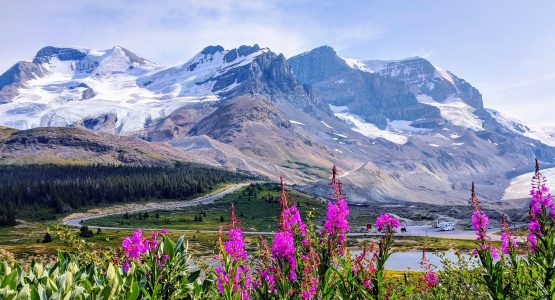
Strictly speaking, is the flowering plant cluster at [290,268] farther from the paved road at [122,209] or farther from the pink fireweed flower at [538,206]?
the paved road at [122,209]

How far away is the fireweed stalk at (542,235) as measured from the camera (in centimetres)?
856

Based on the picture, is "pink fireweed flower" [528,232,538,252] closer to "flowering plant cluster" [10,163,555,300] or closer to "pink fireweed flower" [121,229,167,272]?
"flowering plant cluster" [10,163,555,300]

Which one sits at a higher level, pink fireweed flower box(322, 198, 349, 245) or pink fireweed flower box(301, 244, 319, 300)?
pink fireweed flower box(322, 198, 349, 245)

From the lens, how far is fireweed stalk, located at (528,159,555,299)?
28.1 ft

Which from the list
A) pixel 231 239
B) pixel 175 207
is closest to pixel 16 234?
pixel 175 207

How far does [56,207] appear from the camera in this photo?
167750 mm

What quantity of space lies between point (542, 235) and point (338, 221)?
13.6 ft

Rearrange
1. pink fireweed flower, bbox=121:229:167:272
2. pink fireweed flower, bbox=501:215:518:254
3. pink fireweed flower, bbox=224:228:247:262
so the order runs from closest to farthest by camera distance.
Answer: pink fireweed flower, bbox=224:228:247:262
pink fireweed flower, bbox=121:229:167:272
pink fireweed flower, bbox=501:215:518:254

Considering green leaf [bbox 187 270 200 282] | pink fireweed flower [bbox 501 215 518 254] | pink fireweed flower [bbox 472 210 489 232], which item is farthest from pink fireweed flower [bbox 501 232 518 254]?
green leaf [bbox 187 270 200 282]

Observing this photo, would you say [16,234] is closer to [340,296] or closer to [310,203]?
[310,203]

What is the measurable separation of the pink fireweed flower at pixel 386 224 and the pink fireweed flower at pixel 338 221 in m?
0.77

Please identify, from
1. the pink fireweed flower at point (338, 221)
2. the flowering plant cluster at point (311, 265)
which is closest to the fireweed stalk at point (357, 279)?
the flowering plant cluster at point (311, 265)

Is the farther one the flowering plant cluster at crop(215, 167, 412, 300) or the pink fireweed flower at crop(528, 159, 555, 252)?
the pink fireweed flower at crop(528, 159, 555, 252)

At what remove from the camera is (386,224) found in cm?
759
